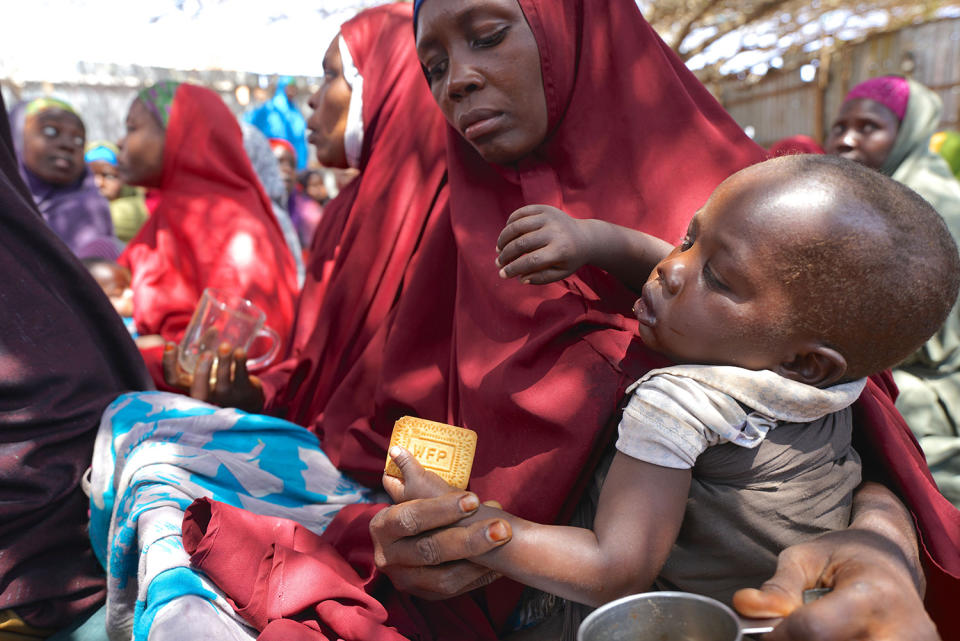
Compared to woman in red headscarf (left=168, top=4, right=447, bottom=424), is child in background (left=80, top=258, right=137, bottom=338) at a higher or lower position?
lower

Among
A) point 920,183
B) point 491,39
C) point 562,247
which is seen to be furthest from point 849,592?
point 920,183

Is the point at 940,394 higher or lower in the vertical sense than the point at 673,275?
lower

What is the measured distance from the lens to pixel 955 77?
9688 millimetres

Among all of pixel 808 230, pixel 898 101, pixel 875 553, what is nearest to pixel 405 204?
pixel 808 230

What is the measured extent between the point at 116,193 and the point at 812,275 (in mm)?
8822

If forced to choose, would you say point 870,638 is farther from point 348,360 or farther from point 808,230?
point 348,360

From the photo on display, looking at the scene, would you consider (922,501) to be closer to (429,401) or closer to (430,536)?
(430,536)

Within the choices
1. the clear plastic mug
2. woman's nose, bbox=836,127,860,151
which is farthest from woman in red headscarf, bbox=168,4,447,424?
woman's nose, bbox=836,127,860,151

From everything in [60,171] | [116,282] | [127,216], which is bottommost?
[127,216]

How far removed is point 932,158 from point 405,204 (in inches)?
126

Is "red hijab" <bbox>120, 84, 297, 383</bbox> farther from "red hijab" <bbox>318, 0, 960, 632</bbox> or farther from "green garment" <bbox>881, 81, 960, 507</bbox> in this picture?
"green garment" <bbox>881, 81, 960, 507</bbox>

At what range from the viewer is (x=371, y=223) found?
8.17 feet

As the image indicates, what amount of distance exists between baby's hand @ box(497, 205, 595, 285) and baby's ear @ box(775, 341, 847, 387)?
421mm

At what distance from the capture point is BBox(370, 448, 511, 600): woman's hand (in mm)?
1167
